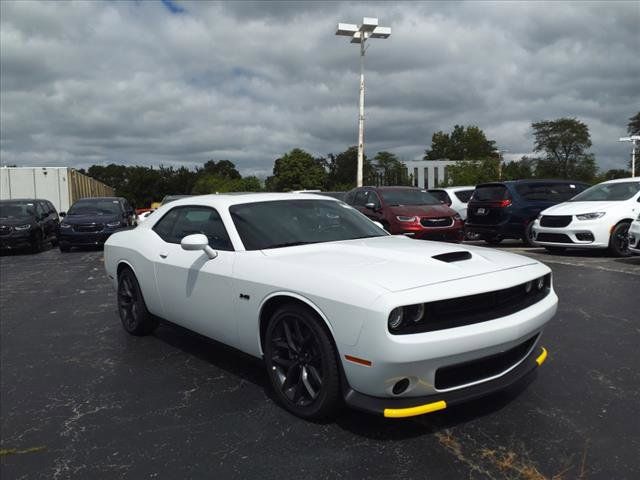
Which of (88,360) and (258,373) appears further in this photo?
(88,360)

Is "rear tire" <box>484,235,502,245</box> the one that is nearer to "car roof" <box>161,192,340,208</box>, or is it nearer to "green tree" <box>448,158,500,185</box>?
"car roof" <box>161,192,340,208</box>

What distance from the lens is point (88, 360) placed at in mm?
4645

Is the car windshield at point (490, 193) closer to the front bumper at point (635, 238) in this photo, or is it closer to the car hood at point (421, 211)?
the car hood at point (421, 211)

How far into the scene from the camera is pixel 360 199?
12.7m

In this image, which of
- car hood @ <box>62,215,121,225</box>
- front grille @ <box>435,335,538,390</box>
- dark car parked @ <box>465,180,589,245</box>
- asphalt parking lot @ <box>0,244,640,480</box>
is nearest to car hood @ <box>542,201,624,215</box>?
dark car parked @ <box>465,180,589,245</box>

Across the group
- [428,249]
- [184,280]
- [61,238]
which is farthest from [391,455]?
[61,238]

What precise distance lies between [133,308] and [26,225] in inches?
446

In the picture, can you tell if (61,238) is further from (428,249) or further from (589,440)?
(589,440)

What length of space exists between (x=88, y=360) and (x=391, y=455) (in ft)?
9.81

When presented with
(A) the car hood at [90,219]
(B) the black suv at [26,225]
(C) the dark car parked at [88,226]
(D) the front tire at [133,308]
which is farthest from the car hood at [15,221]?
(D) the front tire at [133,308]

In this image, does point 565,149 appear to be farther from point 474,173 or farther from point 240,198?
point 240,198

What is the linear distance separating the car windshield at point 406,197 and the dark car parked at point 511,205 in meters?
1.23

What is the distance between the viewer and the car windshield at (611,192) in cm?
1035

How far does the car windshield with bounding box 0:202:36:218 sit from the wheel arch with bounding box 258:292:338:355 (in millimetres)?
14478
